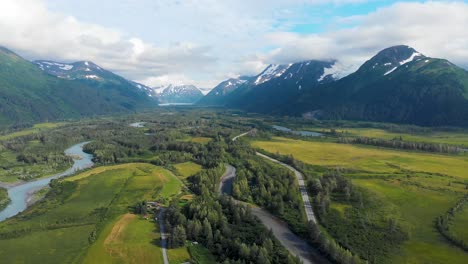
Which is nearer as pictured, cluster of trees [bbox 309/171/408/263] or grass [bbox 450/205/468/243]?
cluster of trees [bbox 309/171/408/263]

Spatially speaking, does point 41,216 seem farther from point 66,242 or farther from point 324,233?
point 324,233

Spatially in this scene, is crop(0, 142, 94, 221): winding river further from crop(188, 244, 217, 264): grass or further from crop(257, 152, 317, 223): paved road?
crop(257, 152, 317, 223): paved road

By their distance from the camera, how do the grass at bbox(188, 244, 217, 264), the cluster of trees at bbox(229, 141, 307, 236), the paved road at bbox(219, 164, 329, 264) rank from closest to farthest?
the grass at bbox(188, 244, 217, 264) → the paved road at bbox(219, 164, 329, 264) → the cluster of trees at bbox(229, 141, 307, 236)

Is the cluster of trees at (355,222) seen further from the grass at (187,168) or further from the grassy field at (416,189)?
the grass at (187,168)

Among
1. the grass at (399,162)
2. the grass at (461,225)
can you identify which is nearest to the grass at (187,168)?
the grass at (399,162)

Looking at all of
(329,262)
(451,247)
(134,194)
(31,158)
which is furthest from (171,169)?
(451,247)

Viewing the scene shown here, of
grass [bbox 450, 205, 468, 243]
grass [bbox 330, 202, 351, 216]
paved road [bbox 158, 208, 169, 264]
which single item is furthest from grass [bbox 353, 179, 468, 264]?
paved road [bbox 158, 208, 169, 264]

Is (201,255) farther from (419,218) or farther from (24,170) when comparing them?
(24,170)
